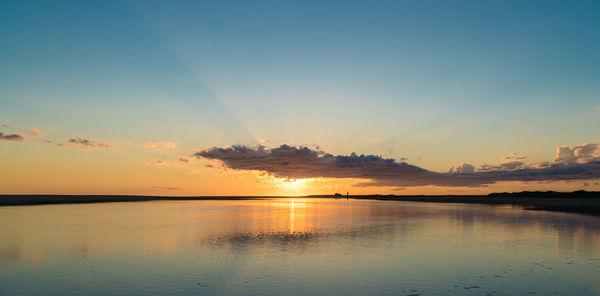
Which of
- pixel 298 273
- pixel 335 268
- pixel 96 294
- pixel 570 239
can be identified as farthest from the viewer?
pixel 570 239

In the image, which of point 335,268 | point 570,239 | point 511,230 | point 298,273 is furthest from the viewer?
point 511,230

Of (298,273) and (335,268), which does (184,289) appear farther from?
(335,268)

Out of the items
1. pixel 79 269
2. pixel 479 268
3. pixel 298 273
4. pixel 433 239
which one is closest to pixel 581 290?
pixel 479 268

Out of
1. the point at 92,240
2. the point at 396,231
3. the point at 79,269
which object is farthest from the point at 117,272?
the point at 396,231

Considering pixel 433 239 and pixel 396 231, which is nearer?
pixel 433 239

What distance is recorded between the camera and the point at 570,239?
30141 millimetres

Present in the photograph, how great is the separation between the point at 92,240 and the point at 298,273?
20810mm

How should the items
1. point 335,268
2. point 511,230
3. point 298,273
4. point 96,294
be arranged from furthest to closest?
point 511,230, point 335,268, point 298,273, point 96,294

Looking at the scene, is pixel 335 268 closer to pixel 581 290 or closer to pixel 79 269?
pixel 581 290

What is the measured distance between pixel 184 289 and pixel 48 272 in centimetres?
876

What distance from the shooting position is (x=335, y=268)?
20281 mm

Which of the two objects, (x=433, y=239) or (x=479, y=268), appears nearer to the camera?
(x=479, y=268)

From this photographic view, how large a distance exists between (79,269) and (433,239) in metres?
25.8

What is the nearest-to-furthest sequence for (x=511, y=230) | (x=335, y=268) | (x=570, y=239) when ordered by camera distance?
(x=335, y=268) < (x=570, y=239) < (x=511, y=230)
